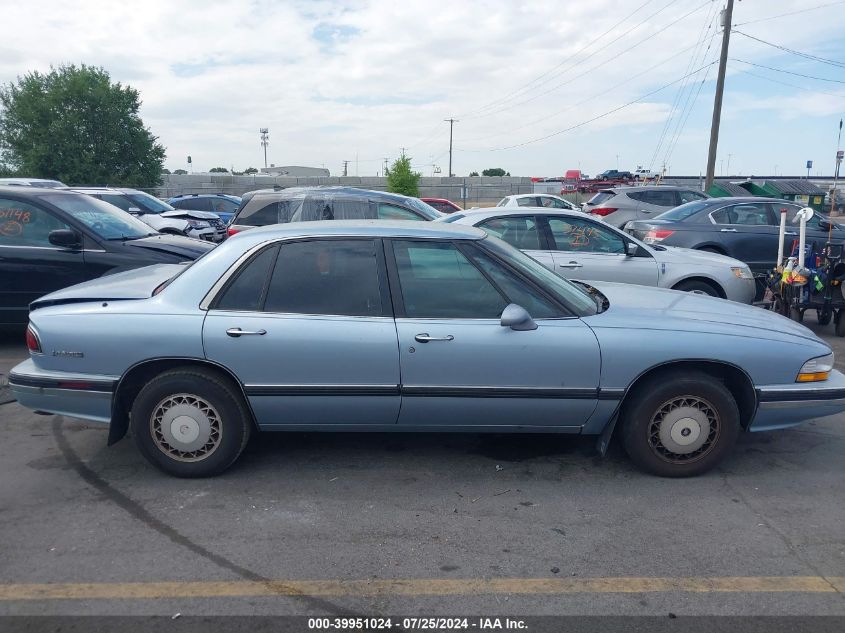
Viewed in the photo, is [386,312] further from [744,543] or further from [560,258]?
[560,258]

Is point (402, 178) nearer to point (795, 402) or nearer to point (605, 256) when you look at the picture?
point (605, 256)

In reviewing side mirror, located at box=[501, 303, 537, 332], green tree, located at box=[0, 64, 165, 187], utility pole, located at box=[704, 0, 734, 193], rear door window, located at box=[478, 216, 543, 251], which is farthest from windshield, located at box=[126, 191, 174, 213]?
green tree, located at box=[0, 64, 165, 187]

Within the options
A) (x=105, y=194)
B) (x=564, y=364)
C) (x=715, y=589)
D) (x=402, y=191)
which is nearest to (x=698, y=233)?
(x=564, y=364)

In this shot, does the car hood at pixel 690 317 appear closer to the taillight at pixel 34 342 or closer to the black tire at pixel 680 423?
the black tire at pixel 680 423

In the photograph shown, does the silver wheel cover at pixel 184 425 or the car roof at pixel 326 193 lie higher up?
the car roof at pixel 326 193

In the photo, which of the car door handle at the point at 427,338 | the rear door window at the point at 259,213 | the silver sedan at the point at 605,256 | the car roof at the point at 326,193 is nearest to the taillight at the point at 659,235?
the silver sedan at the point at 605,256

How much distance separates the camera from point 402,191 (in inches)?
1220

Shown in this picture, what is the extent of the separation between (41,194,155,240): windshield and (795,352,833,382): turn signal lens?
21.7 ft

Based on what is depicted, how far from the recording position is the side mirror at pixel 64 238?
7.12 meters

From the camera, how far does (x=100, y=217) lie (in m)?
7.85

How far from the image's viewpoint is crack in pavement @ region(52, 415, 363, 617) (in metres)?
→ 3.09

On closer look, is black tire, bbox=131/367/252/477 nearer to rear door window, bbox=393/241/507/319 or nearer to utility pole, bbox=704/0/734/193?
rear door window, bbox=393/241/507/319

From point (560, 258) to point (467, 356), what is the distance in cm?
408

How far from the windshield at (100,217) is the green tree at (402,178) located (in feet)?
76.3
